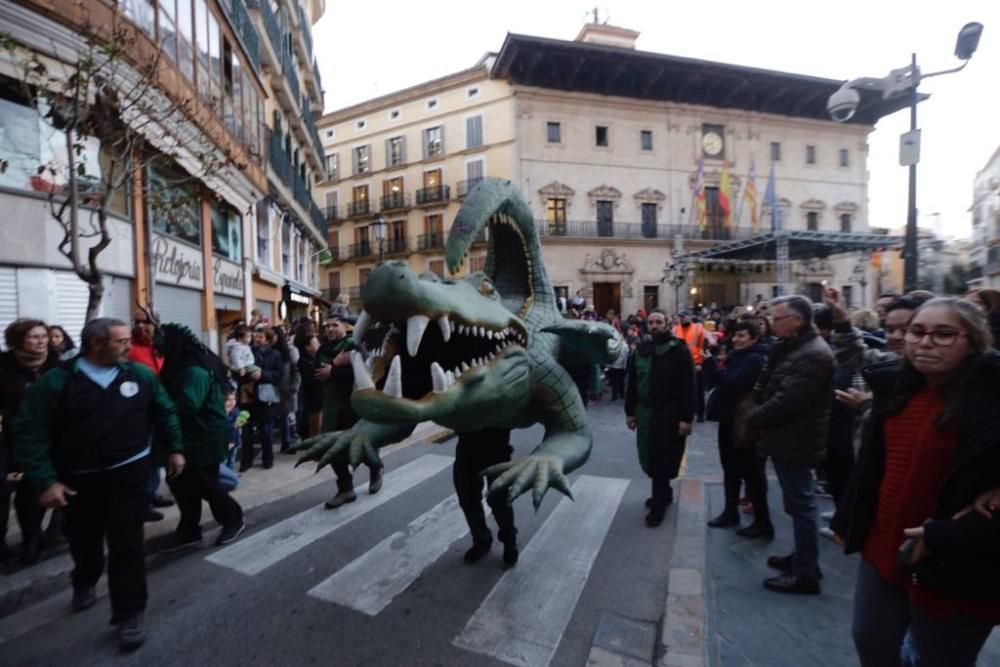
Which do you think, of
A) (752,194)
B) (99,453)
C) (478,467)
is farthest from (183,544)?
(752,194)

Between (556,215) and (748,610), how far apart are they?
24350 mm

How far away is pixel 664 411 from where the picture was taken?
4273 mm

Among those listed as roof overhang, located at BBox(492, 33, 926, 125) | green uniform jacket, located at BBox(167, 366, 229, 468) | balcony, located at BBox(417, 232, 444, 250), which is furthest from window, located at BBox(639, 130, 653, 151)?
green uniform jacket, located at BBox(167, 366, 229, 468)

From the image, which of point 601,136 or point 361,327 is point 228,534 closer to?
point 361,327

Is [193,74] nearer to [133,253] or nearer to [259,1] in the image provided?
[133,253]

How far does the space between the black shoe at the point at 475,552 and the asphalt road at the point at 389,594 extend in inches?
2.1

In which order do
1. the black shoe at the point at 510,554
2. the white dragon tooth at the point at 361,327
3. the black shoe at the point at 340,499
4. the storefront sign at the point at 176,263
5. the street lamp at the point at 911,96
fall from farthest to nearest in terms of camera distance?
the storefront sign at the point at 176,263
the street lamp at the point at 911,96
the black shoe at the point at 340,499
the black shoe at the point at 510,554
the white dragon tooth at the point at 361,327

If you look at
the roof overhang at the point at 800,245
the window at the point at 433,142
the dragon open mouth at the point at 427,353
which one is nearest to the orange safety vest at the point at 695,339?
the dragon open mouth at the point at 427,353

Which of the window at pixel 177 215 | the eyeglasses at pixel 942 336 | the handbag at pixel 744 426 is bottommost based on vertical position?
the handbag at pixel 744 426

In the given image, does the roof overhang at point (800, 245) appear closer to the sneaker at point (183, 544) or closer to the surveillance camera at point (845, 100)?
the surveillance camera at point (845, 100)

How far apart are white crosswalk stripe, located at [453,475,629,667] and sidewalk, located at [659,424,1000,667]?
0.57 metres

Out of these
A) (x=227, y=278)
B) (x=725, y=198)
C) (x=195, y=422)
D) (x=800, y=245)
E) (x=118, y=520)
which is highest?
(x=725, y=198)

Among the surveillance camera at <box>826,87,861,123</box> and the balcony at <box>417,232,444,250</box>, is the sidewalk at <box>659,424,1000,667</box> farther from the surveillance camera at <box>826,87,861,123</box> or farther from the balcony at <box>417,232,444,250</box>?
the balcony at <box>417,232,444,250</box>

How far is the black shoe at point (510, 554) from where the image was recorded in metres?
3.50
